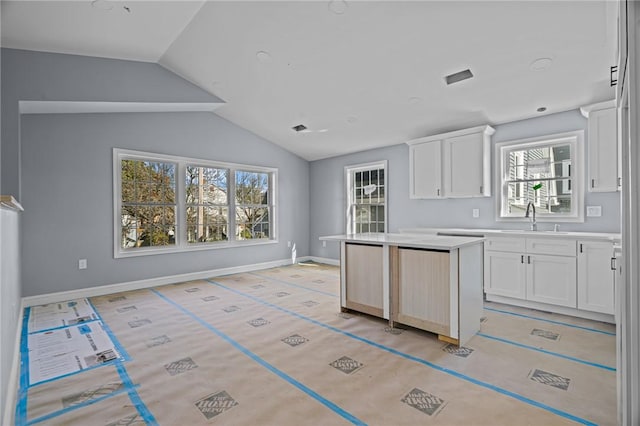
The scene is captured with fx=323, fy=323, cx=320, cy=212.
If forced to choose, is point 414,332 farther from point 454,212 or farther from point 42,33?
point 42,33

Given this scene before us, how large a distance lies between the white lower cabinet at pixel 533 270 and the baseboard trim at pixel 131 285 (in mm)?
4181

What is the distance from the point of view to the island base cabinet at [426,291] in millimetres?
2791

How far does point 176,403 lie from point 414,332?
212cm

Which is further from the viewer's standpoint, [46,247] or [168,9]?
[46,247]

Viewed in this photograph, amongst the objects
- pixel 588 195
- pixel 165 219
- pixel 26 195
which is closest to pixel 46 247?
pixel 26 195

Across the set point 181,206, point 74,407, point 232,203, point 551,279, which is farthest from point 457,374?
point 232,203

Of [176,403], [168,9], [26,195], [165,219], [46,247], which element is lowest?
[176,403]

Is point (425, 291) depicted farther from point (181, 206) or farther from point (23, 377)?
point (181, 206)

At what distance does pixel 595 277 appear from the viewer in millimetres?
3406

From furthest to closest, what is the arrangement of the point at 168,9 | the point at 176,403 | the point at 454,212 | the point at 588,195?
the point at 454,212 → the point at 588,195 → the point at 168,9 → the point at 176,403

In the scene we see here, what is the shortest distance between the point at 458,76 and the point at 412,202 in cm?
245

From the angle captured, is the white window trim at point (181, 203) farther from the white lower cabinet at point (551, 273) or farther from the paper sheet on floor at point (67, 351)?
the white lower cabinet at point (551, 273)

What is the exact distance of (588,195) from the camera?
3926 millimetres

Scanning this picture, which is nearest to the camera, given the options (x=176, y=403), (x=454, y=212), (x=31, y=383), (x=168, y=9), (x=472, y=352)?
(x=176, y=403)
